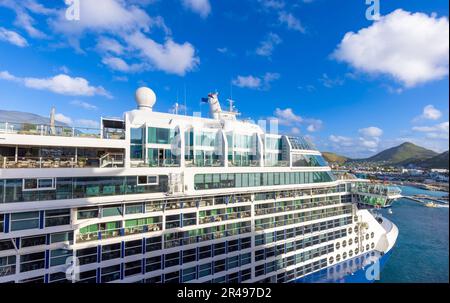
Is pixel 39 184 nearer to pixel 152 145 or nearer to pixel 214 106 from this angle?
pixel 152 145

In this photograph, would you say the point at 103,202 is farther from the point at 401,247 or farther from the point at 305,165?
the point at 401,247

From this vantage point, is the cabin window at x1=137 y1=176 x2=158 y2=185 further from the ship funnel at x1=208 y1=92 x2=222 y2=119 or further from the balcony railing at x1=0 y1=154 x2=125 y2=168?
the ship funnel at x1=208 y1=92 x2=222 y2=119

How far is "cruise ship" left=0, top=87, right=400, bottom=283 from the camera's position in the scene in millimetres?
8727

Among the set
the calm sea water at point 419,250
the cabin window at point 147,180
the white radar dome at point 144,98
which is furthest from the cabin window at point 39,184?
the calm sea water at point 419,250

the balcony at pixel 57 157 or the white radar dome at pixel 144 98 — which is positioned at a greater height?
the white radar dome at pixel 144 98

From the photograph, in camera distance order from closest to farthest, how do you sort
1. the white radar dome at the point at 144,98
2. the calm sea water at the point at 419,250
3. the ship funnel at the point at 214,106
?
the white radar dome at the point at 144,98 < the ship funnel at the point at 214,106 < the calm sea water at the point at 419,250

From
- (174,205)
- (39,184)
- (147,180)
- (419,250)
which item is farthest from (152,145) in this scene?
(419,250)

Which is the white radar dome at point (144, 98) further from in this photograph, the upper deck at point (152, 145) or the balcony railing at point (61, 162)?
the balcony railing at point (61, 162)

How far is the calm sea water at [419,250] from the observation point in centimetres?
2089

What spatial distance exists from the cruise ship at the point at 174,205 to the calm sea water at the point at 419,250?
20.8 feet

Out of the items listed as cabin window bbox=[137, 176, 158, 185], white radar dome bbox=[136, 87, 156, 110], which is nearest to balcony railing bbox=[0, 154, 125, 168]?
cabin window bbox=[137, 176, 158, 185]

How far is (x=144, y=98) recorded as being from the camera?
47.4 feet
